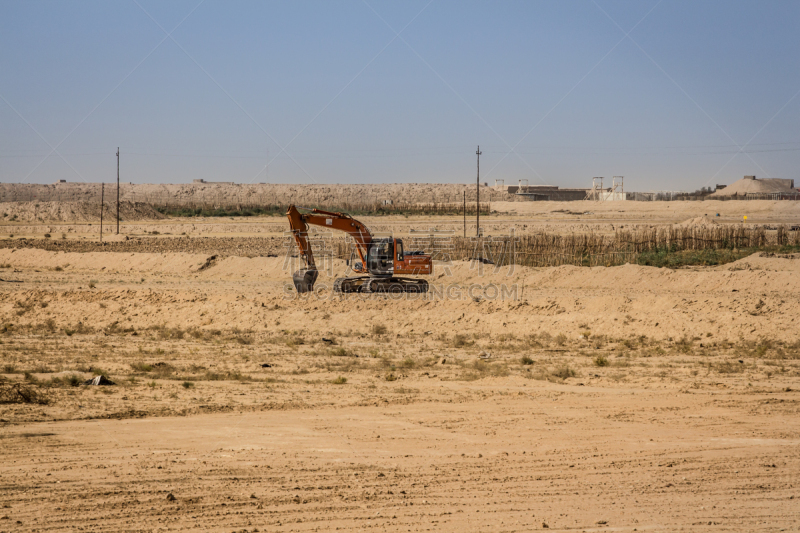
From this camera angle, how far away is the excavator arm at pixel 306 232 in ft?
75.6

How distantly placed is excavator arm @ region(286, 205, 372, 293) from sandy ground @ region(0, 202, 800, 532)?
832mm

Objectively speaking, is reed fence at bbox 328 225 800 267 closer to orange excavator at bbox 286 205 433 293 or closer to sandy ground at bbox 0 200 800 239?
orange excavator at bbox 286 205 433 293

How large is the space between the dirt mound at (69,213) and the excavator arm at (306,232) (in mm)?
56361

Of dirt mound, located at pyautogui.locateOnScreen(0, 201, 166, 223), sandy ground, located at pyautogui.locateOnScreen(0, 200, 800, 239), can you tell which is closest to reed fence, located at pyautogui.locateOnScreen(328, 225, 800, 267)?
sandy ground, located at pyautogui.locateOnScreen(0, 200, 800, 239)

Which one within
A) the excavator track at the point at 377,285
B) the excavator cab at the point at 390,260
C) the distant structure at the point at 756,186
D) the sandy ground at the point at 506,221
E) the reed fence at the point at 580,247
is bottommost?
the excavator track at the point at 377,285

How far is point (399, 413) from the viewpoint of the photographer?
11688 mm

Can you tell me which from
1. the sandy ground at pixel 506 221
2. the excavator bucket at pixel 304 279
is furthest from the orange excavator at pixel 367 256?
the sandy ground at pixel 506 221

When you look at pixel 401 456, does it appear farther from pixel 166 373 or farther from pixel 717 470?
pixel 166 373

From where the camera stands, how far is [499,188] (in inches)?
6161

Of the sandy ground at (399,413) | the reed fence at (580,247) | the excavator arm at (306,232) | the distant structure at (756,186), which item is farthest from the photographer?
the distant structure at (756,186)

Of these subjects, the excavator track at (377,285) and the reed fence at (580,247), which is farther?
the reed fence at (580,247)

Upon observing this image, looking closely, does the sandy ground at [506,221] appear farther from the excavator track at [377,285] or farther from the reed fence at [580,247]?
the excavator track at [377,285]

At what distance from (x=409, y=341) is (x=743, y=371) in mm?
8766

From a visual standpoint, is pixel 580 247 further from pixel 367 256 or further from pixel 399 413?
pixel 399 413
